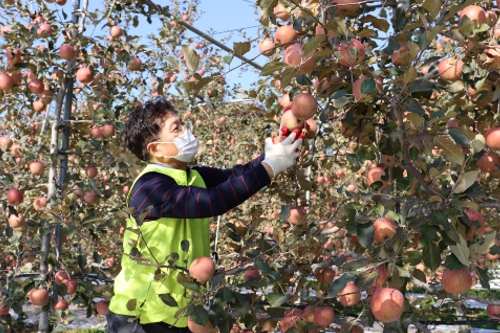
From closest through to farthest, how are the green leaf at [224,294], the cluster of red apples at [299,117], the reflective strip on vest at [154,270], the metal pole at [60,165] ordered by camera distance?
the green leaf at [224,294] < the cluster of red apples at [299,117] < the reflective strip on vest at [154,270] < the metal pole at [60,165]

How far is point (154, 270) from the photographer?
189 cm

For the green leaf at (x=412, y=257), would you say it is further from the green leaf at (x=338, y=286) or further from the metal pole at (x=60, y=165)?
the metal pole at (x=60, y=165)

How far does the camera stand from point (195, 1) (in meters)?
6.41

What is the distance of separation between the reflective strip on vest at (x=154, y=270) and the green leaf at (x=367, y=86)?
2.78ft

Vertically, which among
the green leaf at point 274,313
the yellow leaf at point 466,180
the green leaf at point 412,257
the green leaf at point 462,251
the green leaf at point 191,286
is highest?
the yellow leaf at point 466,180

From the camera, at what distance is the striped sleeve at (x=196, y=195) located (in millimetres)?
1727

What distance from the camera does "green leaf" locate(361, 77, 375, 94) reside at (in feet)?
4.37

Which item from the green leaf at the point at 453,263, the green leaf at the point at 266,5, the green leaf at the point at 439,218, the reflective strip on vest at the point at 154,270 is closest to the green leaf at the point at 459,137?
the green leaf at the point at 439,218

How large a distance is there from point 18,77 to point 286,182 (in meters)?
1.76

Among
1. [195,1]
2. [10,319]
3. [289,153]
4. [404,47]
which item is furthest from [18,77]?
[195,1]

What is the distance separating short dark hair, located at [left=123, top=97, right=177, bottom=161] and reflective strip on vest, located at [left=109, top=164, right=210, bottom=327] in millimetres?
165

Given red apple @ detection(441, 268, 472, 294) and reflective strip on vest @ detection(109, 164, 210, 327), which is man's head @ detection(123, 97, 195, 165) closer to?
reflective strip on vest @ detection(109, 164, 210, 327)

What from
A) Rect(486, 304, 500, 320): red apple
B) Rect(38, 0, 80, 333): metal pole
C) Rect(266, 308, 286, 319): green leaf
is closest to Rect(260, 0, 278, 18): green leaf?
Rect(266, 308, 286, 319): green leaf

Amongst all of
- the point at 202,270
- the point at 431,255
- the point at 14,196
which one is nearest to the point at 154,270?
the point at 202,270
